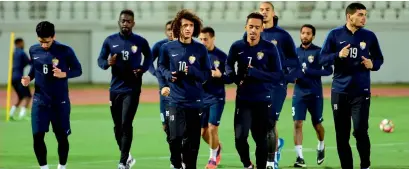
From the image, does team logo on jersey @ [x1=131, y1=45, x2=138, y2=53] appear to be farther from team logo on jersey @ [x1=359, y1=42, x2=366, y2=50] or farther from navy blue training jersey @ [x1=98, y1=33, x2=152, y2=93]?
team logo on jersey @ [x1=359, y1=42, x2=366, y2=50]

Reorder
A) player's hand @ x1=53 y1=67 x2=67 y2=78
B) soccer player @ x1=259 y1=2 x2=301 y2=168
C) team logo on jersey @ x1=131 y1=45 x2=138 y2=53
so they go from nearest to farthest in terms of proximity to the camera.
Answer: player's hand @ x1=53 y1=67 x2=67 y2=78
soccer player @ x1=259 y1=2 x2=301 y2=168
team logo on jersey @ x1=131 y1=45 x2=138 y2=53

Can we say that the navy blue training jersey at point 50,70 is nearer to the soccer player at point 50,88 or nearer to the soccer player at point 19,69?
the soccer player at point 50,88

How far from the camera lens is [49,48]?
13188 mm

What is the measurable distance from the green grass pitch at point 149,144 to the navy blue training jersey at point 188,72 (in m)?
2.89

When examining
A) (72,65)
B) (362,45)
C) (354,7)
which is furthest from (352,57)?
(72,65)

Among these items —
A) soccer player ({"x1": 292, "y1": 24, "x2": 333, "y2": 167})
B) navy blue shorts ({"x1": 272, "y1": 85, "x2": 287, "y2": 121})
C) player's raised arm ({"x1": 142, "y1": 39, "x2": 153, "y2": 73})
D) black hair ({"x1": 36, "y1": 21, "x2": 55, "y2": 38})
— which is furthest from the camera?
soccer player ({"x1": 292, "y1": 24, "x2": 333, "y2": 167})

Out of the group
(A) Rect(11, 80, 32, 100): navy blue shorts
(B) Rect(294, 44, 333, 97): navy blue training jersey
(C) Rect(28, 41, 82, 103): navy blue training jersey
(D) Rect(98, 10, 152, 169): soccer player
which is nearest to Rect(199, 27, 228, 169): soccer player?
(D) Rect(98, 10, 152, 169): soccer player

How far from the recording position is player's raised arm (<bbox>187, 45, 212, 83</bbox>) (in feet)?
40.2

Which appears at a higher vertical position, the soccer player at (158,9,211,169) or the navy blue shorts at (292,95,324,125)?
the soccer player at (158,9,211,169)

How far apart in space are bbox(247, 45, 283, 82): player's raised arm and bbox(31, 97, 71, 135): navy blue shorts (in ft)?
8.54

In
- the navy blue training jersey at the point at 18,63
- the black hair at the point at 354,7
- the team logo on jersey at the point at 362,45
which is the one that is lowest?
the navy blue training jersey at the point at 18,63

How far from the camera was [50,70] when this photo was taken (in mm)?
13109

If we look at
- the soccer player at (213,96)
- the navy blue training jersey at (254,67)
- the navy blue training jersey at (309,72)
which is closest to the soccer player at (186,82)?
the navy blue training jersey at (254,67)

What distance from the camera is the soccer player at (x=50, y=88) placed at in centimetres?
1304
